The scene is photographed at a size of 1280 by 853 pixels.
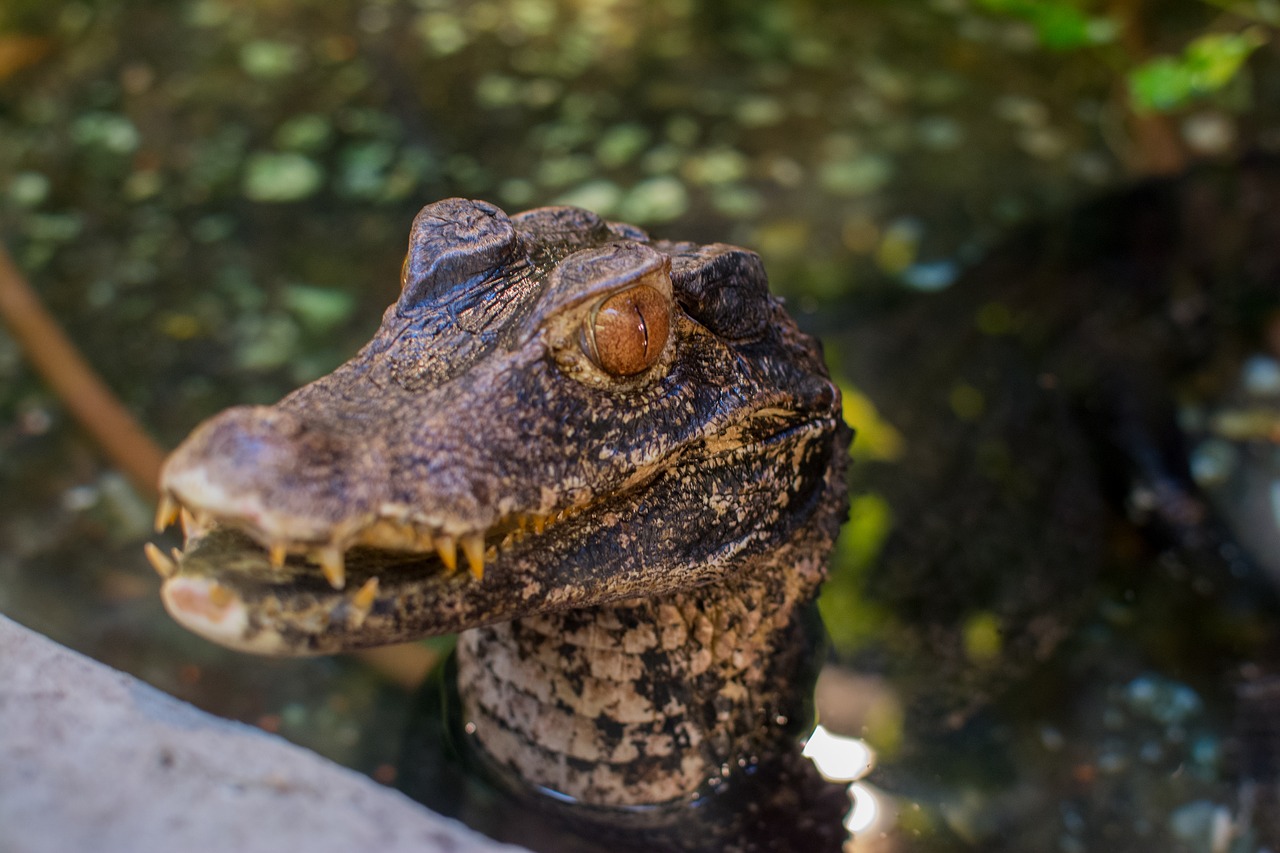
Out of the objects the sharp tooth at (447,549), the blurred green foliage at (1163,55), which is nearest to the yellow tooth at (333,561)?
the sharp tooth at (447,549)

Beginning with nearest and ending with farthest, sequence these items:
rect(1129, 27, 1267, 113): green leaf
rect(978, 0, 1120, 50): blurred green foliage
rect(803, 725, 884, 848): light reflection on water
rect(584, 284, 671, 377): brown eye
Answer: rect(584, 284, 671, 377): brown eye
rect(803, 725, 884, 848): light reflection on water
rect(1129, 27, 1267, 113): green leaf
rect(978, 0, 1120, 50): blurred green foliage

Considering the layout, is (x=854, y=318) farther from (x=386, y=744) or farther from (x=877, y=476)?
(x=386, y=744)

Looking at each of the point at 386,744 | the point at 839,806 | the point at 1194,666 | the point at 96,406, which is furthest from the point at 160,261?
the point at 1194,666

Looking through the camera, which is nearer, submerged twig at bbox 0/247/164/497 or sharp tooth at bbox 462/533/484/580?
sharp tooth at bbox 462/533/484/580

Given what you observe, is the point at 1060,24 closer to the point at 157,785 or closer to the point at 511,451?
the point at 511,451

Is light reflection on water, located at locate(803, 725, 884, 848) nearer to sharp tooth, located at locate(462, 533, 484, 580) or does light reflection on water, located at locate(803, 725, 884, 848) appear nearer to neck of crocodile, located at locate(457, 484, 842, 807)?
neck of crocodile, located at locate(457, 484, 842, 807)

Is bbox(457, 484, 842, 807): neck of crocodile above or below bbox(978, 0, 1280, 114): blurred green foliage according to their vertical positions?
below

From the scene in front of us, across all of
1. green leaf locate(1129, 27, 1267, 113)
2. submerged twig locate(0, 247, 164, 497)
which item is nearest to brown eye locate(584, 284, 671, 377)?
submerged twig locate(0, 247, 164, 497)

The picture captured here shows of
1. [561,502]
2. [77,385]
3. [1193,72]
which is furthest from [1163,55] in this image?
[77,385]
